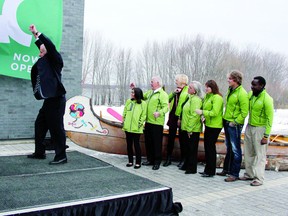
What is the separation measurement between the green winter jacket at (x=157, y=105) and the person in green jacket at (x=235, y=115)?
1133 millimetres

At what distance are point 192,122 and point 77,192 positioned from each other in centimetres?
316

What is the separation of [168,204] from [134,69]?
29884 millimetres

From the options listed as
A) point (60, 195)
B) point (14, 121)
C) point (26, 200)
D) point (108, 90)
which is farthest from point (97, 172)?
point (108, 90)

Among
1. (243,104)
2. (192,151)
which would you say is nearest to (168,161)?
(192,151)

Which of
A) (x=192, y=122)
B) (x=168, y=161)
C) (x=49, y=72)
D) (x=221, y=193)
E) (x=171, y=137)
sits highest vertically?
(x=49, y=72)

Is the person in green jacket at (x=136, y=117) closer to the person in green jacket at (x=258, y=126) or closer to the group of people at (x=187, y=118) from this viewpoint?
the group of people at (x=187, y=118)

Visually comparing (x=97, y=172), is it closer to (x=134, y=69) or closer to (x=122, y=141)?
(x=122, y=141)

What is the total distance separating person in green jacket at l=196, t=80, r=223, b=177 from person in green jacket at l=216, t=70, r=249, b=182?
0.46ft

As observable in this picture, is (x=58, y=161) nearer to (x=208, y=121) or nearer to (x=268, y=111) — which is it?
(x=208, y=121)

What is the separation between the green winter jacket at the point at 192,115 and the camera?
6.19m

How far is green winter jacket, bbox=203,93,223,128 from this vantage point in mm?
5887

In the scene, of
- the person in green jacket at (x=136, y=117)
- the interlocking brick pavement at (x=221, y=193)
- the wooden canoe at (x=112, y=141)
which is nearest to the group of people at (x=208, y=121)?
the person in green jacket at (x=136, y=117)

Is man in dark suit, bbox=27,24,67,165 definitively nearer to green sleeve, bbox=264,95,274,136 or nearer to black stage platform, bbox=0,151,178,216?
black stage platform, bbox=0,151,178,216

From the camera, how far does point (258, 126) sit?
18.5 ft
